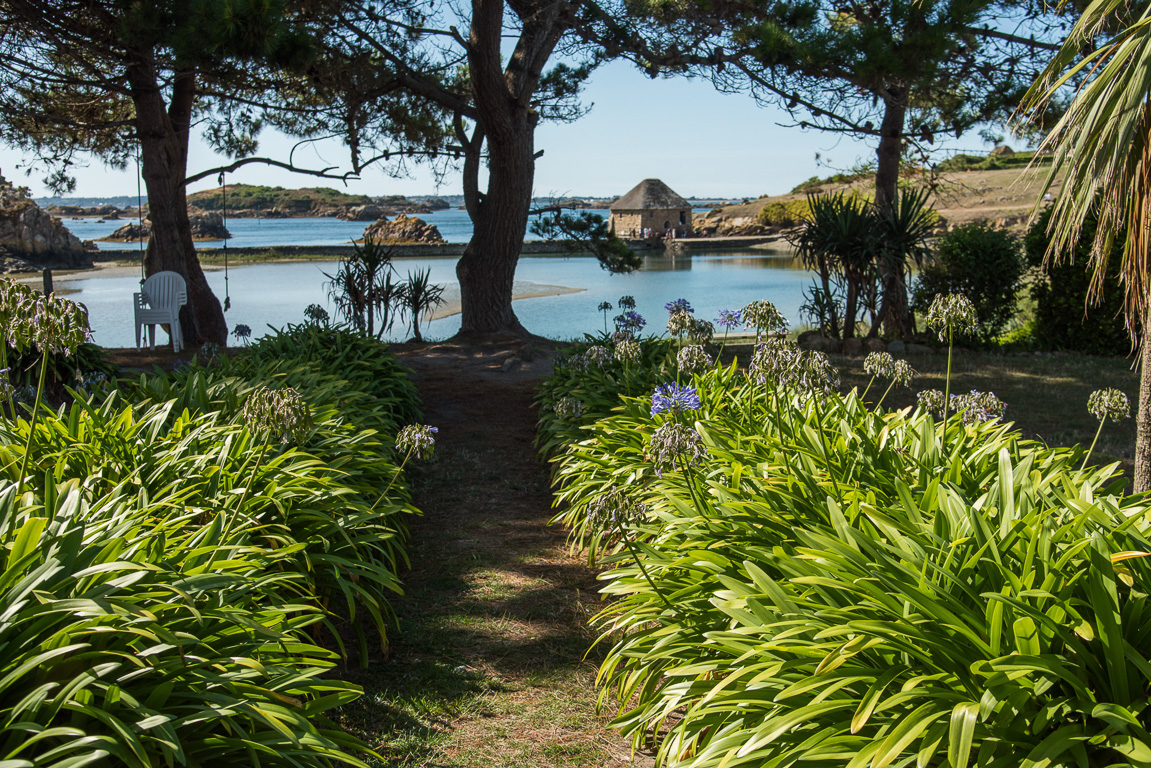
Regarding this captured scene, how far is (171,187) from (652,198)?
2643cm

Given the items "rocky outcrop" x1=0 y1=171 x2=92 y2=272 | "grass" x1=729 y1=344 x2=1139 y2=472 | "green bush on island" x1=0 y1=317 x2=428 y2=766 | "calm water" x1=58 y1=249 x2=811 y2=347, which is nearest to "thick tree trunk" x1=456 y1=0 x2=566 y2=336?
"calm water" x1=58 y1=249 x2=811 y2=347

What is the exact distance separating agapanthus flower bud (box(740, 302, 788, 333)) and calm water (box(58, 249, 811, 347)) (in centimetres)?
842

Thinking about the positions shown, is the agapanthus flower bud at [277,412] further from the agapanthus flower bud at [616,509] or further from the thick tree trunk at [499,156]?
the thick tree trunk at [499,156]

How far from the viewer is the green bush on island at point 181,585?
67.6 inches

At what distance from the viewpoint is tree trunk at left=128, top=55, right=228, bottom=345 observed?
31.3 ft

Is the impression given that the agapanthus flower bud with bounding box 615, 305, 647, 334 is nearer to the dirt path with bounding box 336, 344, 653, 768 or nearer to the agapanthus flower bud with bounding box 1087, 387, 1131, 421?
the dirt path with bounding box 336, 344, 653, 768

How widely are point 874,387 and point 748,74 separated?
353 cm

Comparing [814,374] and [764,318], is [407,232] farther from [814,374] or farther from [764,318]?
[814,374]

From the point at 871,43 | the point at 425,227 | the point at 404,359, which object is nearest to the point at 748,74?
the point at 871,43

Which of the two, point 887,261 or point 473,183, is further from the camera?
point 473,183

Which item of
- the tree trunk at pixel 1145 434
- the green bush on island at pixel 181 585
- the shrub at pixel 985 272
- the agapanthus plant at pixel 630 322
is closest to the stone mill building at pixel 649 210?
the shrub at pixel 985 272

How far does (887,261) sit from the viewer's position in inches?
356

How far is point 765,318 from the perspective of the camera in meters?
3.35

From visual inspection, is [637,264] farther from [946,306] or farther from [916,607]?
[916,607]
